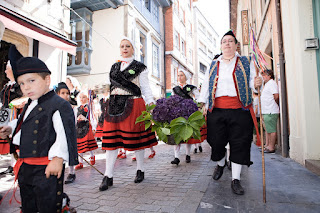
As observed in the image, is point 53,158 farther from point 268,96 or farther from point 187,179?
point 268,96

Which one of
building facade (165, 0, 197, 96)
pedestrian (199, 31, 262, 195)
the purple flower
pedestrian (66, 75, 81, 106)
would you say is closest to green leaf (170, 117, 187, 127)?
the purple flower

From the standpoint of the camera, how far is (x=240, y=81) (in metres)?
3.14

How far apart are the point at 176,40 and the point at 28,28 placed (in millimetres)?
17117

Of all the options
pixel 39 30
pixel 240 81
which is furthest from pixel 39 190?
pixel 39 30

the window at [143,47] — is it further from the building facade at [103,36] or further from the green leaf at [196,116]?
the green leaf at [196,116]

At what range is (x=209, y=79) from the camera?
346 centimetres

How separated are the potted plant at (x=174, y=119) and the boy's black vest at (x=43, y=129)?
→ 166 cm

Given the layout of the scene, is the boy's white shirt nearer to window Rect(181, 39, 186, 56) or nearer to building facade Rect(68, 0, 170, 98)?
building facade Rect(68, 0, 170, 98)

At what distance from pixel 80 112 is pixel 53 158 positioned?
11.4 feet

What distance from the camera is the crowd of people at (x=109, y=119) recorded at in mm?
1762

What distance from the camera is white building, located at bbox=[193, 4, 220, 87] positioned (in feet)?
106

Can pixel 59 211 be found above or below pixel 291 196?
above

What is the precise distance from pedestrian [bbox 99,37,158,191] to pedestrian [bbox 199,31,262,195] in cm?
102

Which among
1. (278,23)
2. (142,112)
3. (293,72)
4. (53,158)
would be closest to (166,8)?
(278,23)
